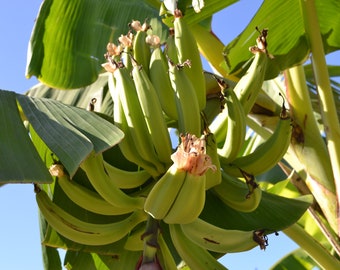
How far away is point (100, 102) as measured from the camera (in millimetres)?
1625

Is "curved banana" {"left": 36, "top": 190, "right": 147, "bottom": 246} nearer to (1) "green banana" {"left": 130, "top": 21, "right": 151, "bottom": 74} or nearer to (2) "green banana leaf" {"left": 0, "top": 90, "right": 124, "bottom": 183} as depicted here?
(2) "green banana leaf" {"left": 0, "top": 90, "right": 124, "bottom": 183}

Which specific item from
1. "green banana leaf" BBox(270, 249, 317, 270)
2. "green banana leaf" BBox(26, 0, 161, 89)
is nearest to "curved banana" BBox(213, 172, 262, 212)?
"green banana leaf" BBox(26, 0, 161, 89)

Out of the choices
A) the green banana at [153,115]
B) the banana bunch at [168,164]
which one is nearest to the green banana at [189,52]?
the banana bunch at [168,164]

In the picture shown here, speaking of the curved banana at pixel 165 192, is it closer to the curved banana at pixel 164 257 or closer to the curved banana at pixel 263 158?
the curved banana at pixel 164 257

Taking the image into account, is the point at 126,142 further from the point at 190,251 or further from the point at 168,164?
the point at 190,251

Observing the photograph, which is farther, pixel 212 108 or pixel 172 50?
pixel 212 108

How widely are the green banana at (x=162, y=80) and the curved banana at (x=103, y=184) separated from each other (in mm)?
195

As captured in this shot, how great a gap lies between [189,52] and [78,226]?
386 mm

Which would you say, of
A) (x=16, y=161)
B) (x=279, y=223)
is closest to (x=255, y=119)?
(x=279, y=223)

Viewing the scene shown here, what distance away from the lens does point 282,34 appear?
5.49ft

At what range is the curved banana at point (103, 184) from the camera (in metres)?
0.98

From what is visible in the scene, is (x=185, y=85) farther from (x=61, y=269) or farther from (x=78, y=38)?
(x=78, y=38)

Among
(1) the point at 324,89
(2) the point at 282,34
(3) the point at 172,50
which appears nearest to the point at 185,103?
(3) the point at 172,50

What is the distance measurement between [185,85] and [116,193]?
0.73 feet
